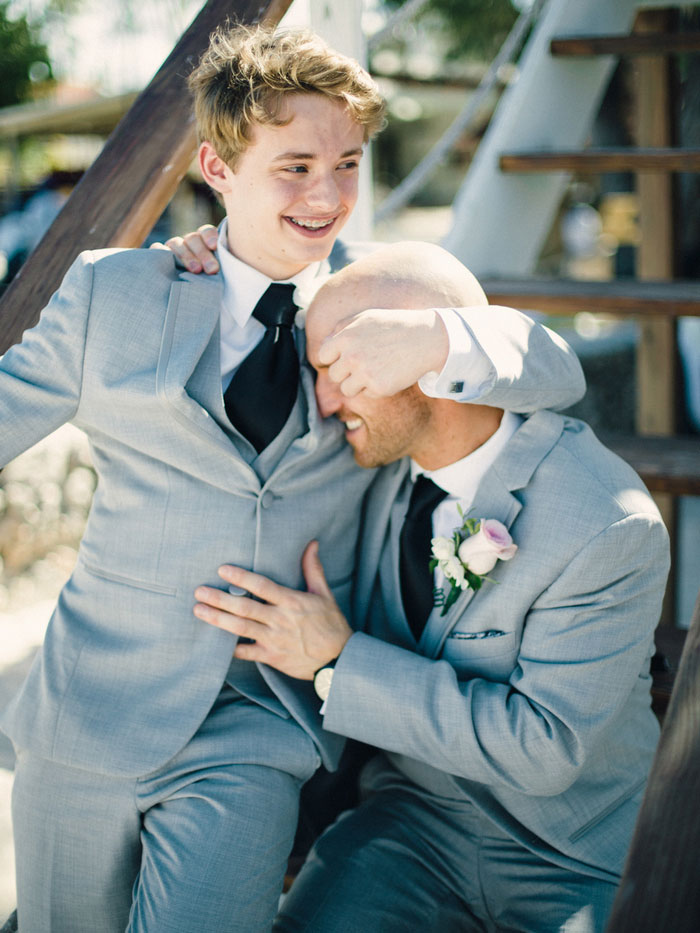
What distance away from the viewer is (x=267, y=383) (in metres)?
1.84

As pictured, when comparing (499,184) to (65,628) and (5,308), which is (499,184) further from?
(65,628)

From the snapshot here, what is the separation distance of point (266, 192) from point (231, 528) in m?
0.68

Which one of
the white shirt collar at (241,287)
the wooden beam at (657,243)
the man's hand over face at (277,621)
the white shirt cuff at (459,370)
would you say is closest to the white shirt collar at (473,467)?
the white shirt cuff at (459,370)

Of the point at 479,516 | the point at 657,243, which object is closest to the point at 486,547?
the point at 479,516

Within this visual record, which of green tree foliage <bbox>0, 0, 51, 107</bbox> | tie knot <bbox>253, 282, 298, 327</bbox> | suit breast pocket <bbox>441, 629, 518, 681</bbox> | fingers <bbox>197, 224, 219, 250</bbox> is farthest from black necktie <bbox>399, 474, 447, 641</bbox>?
green tree foliage <bbox>0, 0, 51, 107</bbox>

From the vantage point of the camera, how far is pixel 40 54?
562 inches

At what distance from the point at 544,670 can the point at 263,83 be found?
127cm

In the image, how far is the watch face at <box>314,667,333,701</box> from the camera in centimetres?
185

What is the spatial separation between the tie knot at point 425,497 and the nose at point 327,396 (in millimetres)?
273

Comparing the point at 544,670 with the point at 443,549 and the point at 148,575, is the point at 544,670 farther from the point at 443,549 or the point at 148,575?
the point at 148,575

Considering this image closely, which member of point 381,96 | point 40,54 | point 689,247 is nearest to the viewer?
point 381,96

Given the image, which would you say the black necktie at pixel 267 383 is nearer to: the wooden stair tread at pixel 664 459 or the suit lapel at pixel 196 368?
the suit lapel at pixel 196 368

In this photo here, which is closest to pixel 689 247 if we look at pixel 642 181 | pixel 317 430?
pixel 642 181

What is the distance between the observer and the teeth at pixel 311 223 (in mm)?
1868
